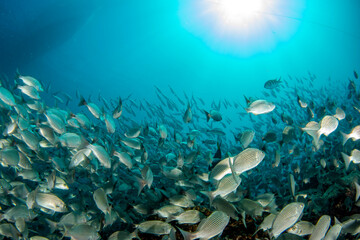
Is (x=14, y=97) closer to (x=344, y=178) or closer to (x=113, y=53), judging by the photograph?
(x=344, y=178)

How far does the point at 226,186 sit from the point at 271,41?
207 ft

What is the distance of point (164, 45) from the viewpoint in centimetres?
6259

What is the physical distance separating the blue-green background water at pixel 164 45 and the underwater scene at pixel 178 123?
13.7 inches

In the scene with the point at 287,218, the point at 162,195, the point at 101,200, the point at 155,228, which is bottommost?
the point at 287,218

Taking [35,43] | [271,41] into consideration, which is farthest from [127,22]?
[271,41]

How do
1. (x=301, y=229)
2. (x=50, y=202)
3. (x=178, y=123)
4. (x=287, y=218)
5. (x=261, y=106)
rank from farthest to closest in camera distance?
(x=178, y=123) → (x=261, y=106) → (x=50, y=202) → (x=301, y=229) → (x=287, y=218)

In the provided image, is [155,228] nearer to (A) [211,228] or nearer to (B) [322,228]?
(A) [211,228]

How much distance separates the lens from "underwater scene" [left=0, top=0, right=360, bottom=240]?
303 centimetres

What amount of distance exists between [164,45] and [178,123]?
58220 mm

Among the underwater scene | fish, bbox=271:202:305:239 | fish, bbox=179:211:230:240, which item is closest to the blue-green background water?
the underwater scene

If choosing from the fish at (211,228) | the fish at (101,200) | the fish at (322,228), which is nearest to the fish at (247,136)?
the fish at (322,228)

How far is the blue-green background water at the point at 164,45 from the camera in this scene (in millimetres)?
31188

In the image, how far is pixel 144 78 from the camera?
277ft

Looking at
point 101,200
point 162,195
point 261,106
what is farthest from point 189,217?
point 261,106
